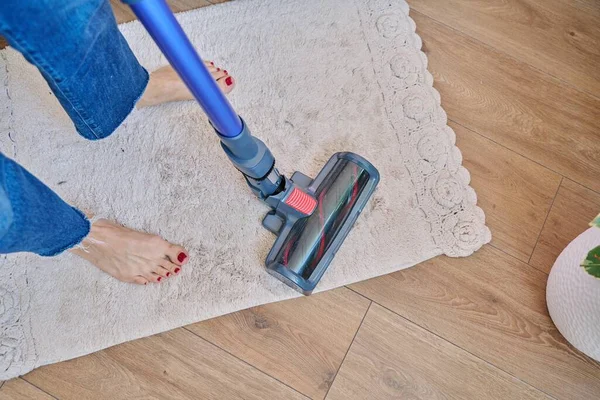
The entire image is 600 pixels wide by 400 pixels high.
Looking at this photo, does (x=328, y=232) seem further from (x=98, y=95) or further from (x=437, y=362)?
(x=98, y=95)

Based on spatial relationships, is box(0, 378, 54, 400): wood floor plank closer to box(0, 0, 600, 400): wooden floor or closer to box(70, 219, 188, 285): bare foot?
box(0, 0, 600, 400): wooden floor

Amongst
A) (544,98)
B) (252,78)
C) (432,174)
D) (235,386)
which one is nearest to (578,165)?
(544,98)

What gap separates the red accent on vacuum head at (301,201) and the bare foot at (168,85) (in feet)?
1.09

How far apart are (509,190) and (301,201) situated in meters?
0.46

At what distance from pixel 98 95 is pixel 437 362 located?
0.75m

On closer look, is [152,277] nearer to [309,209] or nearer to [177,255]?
[177,255]

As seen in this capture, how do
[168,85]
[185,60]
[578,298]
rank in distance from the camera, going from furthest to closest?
[168,85] → [578,298] → [185,60]

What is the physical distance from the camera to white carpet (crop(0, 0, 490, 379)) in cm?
97

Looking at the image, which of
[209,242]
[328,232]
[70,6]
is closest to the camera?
[70,6]

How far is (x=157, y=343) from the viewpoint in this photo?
3.13 ft

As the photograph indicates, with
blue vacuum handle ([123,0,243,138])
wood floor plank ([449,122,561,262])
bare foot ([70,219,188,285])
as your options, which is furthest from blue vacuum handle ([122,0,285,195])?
wood floor plank ([449,122,561,262])

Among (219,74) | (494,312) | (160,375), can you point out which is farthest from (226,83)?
(494,312)

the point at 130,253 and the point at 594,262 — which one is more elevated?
the point at 130,253

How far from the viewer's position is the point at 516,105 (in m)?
1.08
